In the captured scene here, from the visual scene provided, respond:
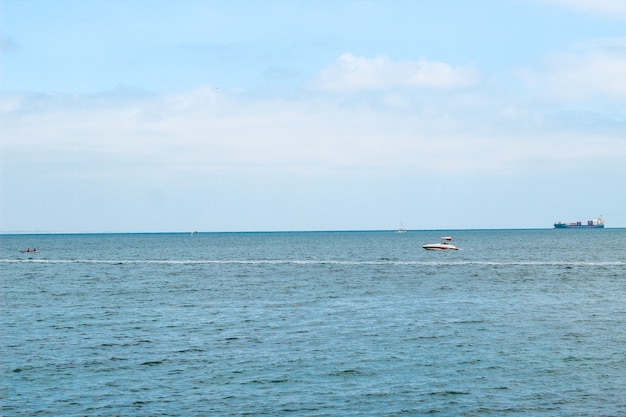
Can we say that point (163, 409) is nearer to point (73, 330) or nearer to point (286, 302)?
point (73, 330)

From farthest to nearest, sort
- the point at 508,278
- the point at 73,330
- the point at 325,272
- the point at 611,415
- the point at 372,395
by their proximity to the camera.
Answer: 1. the point at 325,272
2. the point at 508,278
3. the point at 73,330
4. the point at 372,395
5. the point at 611,415

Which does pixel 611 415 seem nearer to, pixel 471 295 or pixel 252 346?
pixel 252 346

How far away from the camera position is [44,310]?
73375 mm

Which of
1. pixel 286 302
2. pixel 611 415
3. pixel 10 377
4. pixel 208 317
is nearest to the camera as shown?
pixel 611 415

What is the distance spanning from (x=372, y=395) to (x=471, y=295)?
49.6 metres

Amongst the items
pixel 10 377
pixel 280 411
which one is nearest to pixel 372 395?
pixel 280 411

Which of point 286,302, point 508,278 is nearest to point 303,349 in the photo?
point 286,302

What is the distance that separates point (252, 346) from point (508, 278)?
68806 mm

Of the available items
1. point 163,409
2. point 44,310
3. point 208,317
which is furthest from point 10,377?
point 44,310

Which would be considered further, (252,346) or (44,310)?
(44,310)

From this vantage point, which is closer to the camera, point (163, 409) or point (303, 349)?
point (163, 409)

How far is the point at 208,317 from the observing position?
68062 millimetres

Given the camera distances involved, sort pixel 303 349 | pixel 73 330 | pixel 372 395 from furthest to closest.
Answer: pixel 73 330 < pixel 303 349 < pixel 372 395

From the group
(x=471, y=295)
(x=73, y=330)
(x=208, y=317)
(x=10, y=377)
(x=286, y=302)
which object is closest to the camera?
(x=10, y=377)
